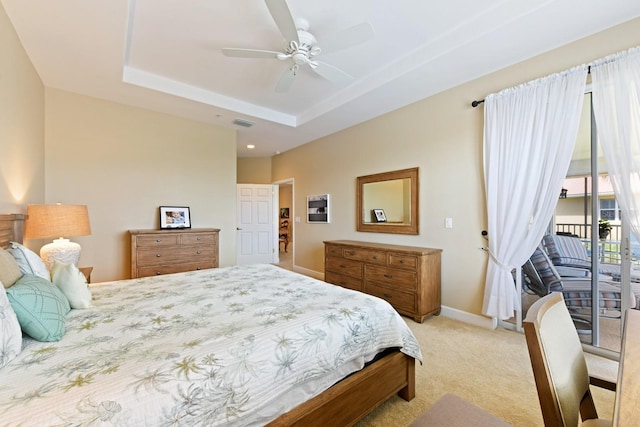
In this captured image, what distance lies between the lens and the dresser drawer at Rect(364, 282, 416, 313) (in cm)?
316

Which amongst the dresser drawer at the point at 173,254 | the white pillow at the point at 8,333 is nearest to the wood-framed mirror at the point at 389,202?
the dresser drawer at the point at 173,254

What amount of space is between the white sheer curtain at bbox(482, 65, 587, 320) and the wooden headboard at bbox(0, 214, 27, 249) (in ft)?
13.3

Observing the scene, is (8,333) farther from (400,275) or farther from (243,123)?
(243,123)

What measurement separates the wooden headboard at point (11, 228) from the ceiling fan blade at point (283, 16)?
Answer: 2.33 m

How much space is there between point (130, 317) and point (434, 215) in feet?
10.4

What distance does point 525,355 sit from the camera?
2.36 metres

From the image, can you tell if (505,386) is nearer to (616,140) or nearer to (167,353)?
(616,140)

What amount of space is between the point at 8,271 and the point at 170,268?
2382 mm

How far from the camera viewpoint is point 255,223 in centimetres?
631

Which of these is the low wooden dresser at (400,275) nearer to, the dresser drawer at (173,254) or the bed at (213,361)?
the bed at (213,361)

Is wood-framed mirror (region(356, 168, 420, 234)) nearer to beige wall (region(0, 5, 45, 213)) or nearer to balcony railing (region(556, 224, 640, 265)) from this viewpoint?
balcony railing (region(556, 224, 640, 265))

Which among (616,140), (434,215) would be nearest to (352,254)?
(434,215)

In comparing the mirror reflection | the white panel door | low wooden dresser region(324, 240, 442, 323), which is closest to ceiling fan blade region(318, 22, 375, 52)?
the mirror reflection

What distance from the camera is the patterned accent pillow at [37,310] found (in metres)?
1.18
